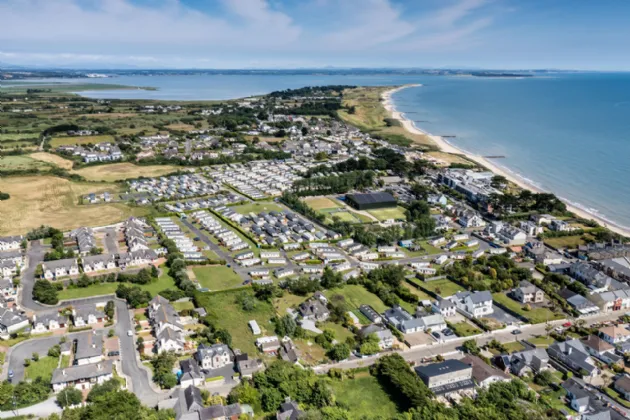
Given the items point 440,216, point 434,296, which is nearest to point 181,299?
point 434,296

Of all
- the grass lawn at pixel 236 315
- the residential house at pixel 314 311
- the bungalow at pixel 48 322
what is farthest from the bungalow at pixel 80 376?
the residential house at pixel 314 311

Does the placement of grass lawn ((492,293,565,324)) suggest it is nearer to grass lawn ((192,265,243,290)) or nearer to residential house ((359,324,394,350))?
residential house ((359,324,394,350))

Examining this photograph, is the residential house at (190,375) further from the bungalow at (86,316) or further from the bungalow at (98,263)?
the bungalow at (98,263)

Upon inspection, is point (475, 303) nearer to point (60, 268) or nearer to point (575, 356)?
point (575, 356)

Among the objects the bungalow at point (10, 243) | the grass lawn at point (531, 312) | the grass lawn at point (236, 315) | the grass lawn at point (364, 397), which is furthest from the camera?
the bungalow at point (10, 243)

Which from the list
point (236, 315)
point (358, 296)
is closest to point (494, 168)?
point (358, 296)
